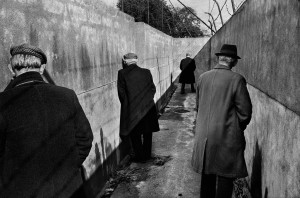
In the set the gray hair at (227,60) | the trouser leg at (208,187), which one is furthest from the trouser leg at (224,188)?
the gray hair at (227,60)

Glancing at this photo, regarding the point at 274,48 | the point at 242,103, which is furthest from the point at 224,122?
the point at 274,48

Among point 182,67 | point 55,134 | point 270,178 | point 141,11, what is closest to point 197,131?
point 270,178

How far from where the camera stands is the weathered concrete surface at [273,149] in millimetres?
2127

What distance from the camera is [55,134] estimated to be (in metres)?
1.84

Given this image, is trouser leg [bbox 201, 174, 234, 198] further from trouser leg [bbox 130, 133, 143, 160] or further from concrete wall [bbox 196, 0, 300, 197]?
trouser leg [bbox 130, 133, 143, 160]

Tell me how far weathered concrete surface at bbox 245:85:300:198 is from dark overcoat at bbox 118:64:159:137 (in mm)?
1583

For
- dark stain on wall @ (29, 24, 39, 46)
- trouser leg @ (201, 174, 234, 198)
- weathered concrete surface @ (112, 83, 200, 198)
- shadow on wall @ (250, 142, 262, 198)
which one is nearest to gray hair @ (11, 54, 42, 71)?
dark stain on wall @ (29, 24, 39, 46)

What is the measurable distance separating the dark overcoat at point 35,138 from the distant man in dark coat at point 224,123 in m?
1.37

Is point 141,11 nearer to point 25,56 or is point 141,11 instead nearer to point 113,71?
point 113,71

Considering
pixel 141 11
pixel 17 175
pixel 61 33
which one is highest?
pixel 141 11

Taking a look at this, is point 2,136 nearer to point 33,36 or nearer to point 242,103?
point 33,36

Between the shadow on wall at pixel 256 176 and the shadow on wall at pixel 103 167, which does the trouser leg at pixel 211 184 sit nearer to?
the shadow on wall at pixel 256 176

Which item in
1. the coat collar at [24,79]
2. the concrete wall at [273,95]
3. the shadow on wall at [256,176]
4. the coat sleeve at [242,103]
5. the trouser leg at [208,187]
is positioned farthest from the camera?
the shadow on wall at [256,176]

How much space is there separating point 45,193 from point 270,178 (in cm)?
195
